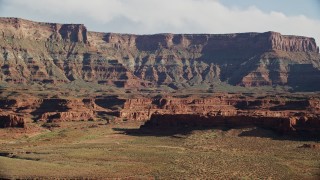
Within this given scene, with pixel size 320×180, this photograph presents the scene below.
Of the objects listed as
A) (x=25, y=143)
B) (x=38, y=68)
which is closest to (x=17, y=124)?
(x=25, y=143)

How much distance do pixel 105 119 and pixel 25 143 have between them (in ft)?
147

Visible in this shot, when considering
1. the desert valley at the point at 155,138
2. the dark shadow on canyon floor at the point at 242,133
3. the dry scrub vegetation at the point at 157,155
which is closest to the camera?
the dry scrub vegetation at the point at 157,155

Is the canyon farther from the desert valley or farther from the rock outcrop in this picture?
the desert valley

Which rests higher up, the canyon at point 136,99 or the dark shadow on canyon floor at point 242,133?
the canyon at point 136,99

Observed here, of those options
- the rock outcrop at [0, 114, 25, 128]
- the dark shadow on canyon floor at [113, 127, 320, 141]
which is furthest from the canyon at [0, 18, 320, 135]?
the dark shadow on canyon floor at [113, 127, 320, 141]

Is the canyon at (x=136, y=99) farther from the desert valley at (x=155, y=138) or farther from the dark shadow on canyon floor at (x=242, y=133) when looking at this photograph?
the dark shadow on canyon floor at (x=242, y=133)

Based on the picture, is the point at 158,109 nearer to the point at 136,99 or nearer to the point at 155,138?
the point at 136,99

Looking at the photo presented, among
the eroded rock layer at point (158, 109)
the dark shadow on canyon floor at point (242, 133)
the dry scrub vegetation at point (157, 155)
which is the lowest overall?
the dry scrub vegetation at point (157, 155)

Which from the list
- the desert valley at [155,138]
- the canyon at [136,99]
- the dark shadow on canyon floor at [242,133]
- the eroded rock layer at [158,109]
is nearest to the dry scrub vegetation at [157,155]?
the desert valley at [155,138]

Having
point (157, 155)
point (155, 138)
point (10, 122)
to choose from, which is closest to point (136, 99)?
point (10, 122)

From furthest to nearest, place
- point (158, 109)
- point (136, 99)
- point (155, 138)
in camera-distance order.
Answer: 1. point (136, 99)
2. point (158, 109)
3. point (155, 138)

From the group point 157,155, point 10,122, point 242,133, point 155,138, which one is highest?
point 10,122

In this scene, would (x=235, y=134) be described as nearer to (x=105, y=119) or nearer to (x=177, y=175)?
(x=177, y=175)

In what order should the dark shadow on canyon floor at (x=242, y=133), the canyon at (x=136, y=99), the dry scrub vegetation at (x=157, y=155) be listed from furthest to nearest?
the canyon at (x=136, y=99), the dark shadow on canyon floor at (x=242, y=133), the dry scrub vegetation at (x=157, y=155)
